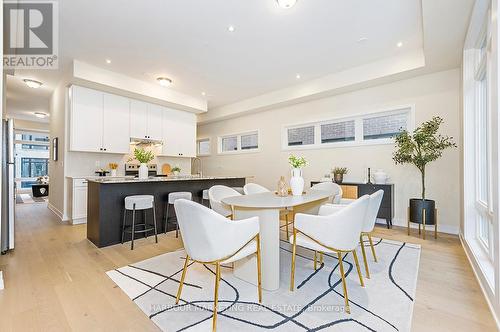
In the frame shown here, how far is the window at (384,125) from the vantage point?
430 centimetres

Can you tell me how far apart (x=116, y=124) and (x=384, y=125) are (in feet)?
17.9

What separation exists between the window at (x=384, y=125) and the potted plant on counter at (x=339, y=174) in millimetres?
767

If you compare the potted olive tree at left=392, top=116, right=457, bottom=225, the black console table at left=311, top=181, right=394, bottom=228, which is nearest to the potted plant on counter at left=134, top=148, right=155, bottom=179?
the black console table at left=311, top=181, right=394, bottom=228

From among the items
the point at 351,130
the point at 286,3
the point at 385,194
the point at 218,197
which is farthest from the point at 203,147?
the point at 286,3

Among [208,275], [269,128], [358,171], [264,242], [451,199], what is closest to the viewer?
[264,242]

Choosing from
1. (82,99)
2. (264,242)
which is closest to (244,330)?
(264,242)

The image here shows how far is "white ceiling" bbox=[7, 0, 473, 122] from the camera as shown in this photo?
2.68 m

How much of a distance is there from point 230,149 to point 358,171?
3889mm

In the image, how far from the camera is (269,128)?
242 inches

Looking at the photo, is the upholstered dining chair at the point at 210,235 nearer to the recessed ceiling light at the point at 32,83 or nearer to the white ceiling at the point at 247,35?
the white ceiling at the point at 247,35

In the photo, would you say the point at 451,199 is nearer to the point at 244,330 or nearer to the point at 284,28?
the point at 284,28

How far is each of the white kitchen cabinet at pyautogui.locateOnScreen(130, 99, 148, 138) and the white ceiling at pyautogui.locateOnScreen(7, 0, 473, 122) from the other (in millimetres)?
745

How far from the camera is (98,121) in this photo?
473 cm

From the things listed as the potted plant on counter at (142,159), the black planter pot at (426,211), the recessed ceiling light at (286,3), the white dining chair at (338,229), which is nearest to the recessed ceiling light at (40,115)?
the potted plant on counter at (142,159)
